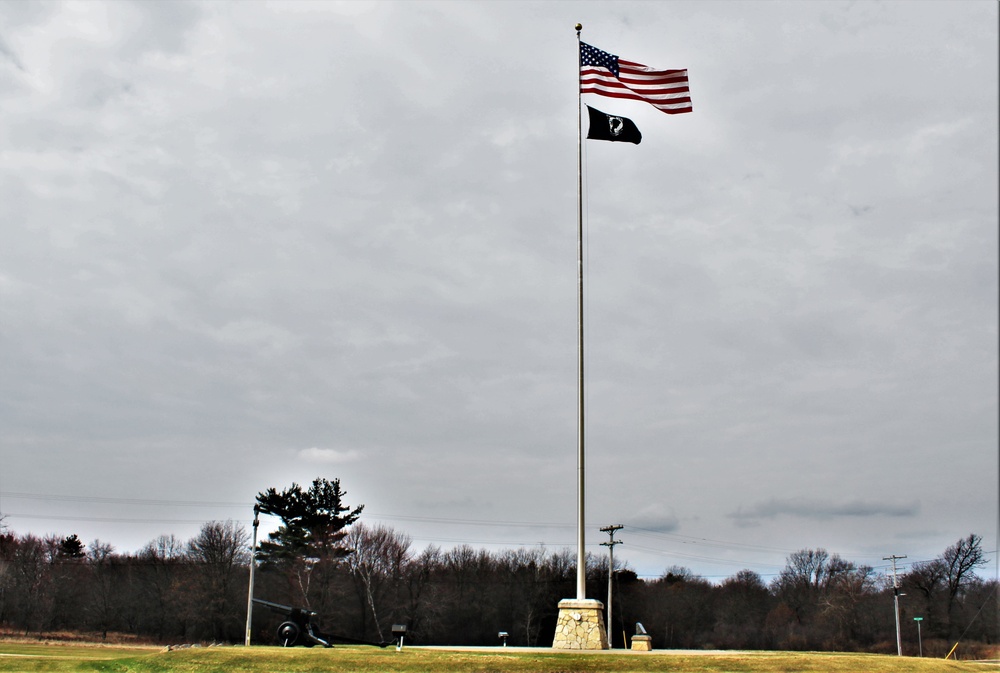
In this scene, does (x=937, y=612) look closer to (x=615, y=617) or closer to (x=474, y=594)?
(x=615, y=617)

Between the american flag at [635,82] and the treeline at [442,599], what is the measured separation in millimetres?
45568

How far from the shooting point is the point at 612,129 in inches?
888

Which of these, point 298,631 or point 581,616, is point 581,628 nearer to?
point 581,616

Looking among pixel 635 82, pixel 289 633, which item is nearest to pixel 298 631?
pixel 289 633

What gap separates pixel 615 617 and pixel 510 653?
58492mm

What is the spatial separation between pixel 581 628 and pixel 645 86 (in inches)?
556

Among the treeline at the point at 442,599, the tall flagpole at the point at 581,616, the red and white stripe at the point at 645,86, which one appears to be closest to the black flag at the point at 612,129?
the red and white stripe at the point at 645,86

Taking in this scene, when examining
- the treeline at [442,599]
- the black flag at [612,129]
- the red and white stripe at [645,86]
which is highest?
the red and white stripe at [645,86]

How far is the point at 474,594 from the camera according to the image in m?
72.6

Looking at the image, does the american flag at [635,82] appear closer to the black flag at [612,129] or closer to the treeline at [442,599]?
the black flag at [612,129]

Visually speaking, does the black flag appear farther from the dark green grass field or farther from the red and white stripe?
the dark green grass field

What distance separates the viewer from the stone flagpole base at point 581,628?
2022cm

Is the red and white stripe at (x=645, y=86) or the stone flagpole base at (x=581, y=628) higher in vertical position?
the red and white stripe at (x=645, y=86)

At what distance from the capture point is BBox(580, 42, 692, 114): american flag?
2206 cm
